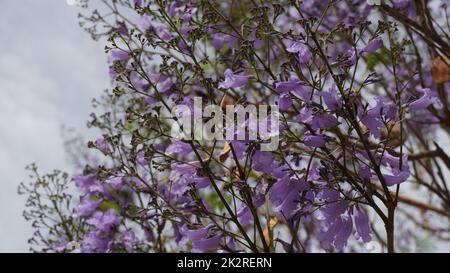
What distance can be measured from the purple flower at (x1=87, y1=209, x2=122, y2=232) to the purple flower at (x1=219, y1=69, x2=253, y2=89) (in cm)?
110

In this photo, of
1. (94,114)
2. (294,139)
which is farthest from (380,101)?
(94,114)

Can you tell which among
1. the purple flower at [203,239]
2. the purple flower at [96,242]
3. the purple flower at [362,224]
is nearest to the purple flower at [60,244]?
the purple flower at [96,242]

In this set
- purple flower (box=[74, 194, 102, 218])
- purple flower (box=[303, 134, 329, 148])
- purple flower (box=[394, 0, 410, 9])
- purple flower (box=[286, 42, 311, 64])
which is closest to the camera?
purple flower (box=[303, 134, 329, 148])

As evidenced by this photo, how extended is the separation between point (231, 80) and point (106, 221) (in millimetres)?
1141

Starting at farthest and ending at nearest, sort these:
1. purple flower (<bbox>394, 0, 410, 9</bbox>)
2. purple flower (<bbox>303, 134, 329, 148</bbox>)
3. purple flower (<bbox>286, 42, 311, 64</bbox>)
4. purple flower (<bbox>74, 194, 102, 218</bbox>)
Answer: purple flower (<bbox>394, 0, 410, 9</bbox>) < purple flower (<bbox>74, 194, 102, 218</bbox>) < purple flower (<bbox>286, 42, 311, 64</bbox>) < purple flower (<bbox>303, 134, 329, 148</bbox>)

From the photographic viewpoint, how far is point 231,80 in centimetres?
236

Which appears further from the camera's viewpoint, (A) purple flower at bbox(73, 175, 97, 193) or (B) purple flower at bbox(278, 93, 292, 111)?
(A) purple flower at bbox(73, 175, 97, 193)

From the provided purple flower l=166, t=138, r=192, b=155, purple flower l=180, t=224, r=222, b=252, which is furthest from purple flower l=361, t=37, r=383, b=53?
purple flower l=180, t=224, r=222, b=252

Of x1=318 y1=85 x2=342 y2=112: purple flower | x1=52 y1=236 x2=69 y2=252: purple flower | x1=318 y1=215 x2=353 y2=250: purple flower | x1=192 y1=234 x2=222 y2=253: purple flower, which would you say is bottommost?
x1=52 y1=236 x2=69 y2=252: purple flower

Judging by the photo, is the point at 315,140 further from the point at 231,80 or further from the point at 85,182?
the point at 85,182

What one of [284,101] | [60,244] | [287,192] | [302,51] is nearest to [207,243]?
[287,192]

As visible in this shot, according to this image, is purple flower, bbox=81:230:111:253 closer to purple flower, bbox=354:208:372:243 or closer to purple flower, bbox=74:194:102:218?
purple flower, bbox=74:194:102:218

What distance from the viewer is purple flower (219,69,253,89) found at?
2340 mm
